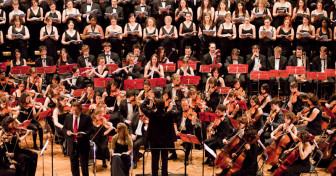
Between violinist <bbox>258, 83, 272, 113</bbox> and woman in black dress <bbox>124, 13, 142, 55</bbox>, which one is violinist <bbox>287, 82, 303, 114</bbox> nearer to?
violinist <bbox>258, 83, 272, 113</bbox>

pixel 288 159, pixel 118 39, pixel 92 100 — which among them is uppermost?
pixel 118 39

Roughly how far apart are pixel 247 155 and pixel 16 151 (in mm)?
3229

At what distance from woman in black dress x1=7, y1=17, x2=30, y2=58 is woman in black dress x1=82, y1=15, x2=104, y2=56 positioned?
1.26 metres

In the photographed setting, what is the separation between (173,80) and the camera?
29.7ft

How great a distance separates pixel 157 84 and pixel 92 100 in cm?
129

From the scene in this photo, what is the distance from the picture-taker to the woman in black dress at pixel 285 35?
10.7 metres

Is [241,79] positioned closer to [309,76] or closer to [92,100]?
[309,76]

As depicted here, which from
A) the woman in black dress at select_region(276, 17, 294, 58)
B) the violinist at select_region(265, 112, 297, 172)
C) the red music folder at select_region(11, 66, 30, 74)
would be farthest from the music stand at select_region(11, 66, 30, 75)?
the woman in black dress at select_region(276, 17, 294, 58)

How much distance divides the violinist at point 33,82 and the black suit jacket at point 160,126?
3.62 meters

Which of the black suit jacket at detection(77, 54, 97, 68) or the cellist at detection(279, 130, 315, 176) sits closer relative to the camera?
the cellist at detection(279, 130, 315, 176)

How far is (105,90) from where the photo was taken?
9.38 meters

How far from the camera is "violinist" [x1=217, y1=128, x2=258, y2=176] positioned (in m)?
6.94

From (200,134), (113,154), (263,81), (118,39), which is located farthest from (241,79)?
(113,154)

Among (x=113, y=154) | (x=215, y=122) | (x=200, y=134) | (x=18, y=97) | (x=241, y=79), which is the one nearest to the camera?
(x=113, y=154)
